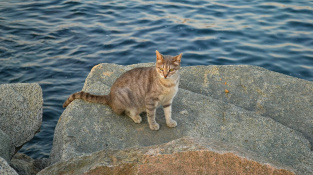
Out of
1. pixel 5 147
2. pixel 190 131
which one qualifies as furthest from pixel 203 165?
pixel 5 147

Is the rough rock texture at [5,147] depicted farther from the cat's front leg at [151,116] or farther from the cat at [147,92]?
the cat's front leg at [151,116]

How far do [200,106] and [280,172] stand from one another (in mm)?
2398

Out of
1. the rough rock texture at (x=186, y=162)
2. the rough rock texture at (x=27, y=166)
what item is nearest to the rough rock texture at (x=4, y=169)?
the rough rock texture at (x=186, y=162)

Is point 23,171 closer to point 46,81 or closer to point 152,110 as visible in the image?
point 152,110

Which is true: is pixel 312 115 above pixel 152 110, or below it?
below

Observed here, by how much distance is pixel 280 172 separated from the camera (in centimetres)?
292

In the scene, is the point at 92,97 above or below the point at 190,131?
above

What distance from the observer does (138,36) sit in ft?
32.1

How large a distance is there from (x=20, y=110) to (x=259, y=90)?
12.1 feet

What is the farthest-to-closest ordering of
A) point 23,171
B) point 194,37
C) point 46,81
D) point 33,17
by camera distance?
point 33,17 → point 194,37 → point 46,81 → point 23,171

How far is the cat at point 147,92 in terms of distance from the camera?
4812 mm

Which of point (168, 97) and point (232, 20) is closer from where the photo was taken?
point (168, 97)

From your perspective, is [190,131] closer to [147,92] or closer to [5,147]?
[147,92]

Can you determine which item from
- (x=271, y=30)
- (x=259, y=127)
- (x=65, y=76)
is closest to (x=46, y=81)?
(x=65, y=76)
